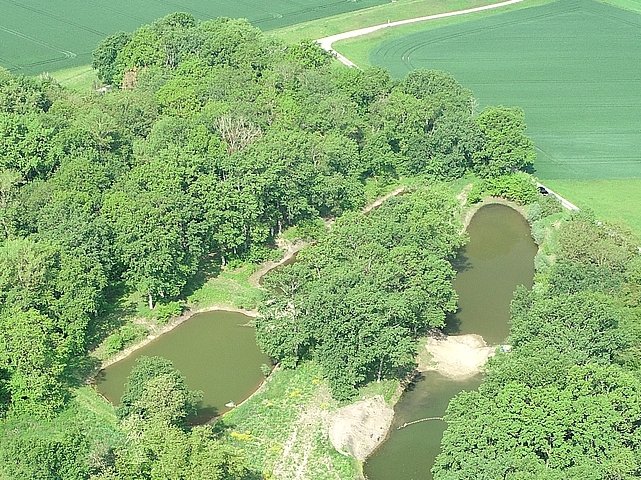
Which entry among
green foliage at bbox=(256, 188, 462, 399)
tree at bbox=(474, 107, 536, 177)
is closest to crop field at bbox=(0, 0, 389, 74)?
tree at bbox=(474, 107, 536, 177)

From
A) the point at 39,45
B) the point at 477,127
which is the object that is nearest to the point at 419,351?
the point at 477,127

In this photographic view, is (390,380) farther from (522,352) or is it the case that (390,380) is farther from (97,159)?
(97,159)

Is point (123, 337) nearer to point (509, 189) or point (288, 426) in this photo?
point (288, 426)

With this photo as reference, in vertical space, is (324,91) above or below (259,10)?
below

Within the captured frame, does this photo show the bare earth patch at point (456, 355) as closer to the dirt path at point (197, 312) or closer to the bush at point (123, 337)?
the dirt path at point (197, 312)

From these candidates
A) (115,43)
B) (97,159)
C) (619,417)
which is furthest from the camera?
(115,43)

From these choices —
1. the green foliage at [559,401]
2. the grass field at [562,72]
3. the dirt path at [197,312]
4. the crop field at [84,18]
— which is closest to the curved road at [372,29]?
the grass field at [562,72]

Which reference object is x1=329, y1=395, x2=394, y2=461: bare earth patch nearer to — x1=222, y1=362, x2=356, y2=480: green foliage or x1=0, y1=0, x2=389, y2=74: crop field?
x1=222, y1=362, x2=356, y2=480: green foliage
